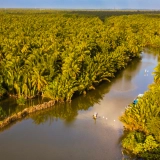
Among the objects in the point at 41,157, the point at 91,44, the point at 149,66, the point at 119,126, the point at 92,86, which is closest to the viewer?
the point at 41,157

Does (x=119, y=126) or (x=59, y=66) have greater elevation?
(x=59, y=66)

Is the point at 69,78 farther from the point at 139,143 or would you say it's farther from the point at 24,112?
the point at 139,143

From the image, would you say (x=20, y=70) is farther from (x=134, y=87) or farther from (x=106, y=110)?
(x=134, y=87)

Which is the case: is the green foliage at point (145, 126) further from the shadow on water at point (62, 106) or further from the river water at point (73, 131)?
the shadow on water at point (62, 106)

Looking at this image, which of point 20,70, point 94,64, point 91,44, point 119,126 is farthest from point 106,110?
point 91,44

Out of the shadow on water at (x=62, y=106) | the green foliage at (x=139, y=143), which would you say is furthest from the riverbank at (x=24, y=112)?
the green foliage at (x=139, y=143)

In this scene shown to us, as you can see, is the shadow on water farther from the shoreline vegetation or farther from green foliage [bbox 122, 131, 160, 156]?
green foliage [bbox 122, 131, 160, 156]

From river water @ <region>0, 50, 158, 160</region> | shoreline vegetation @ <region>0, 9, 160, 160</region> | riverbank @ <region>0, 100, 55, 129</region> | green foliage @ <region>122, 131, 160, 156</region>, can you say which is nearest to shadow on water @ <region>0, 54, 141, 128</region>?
river water @ <region>0, 50, 158, 160</region>

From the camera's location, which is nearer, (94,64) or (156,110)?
(156,110)

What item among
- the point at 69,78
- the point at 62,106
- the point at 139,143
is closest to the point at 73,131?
the point at 62,106
